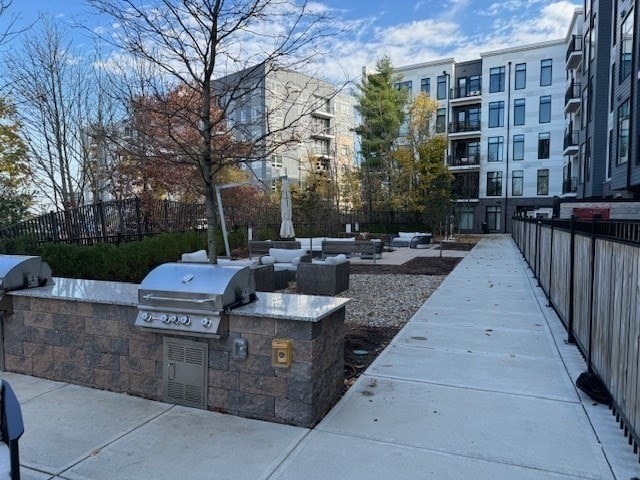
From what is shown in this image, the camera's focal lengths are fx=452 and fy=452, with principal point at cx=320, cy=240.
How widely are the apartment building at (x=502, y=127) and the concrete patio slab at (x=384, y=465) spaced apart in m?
34.7

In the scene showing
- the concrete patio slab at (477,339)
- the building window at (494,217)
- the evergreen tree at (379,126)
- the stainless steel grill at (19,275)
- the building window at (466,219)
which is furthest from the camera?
the building window at (466,219)

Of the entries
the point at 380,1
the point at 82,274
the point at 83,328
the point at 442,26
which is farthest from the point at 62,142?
the point at 442,26

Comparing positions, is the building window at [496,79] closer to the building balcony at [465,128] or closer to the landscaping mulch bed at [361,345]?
the building balcony at [465,128]

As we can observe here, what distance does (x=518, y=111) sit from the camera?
124ft

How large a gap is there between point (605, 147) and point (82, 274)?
23988mm

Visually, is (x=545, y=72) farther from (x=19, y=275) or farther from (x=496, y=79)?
(x=19, y=275)

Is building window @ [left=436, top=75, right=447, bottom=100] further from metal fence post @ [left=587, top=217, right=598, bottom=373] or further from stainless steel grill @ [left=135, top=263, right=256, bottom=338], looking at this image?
stainless steel grill @ [left=135, top=263, right=256, bottom=338]

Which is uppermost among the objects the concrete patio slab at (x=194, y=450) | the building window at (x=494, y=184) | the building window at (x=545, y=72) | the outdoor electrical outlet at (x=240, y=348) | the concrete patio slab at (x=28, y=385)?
the building window at (x=545, y=72)

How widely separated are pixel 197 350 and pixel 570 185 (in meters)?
34.1

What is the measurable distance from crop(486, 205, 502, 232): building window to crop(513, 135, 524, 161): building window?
4.38 m

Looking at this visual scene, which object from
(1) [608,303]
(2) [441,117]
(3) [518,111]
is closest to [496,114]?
(3) [518,111]

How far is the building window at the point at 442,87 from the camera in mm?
40219

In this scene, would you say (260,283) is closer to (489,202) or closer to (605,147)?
(605,147)

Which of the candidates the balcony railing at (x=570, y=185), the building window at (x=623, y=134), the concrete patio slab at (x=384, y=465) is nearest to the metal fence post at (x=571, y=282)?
the concrete patio slab at (x=384, y=465)
